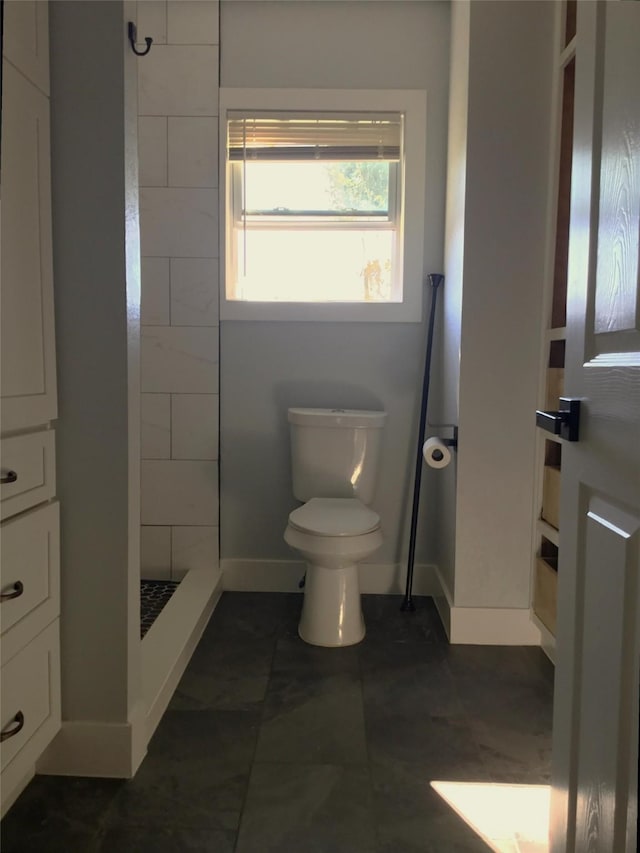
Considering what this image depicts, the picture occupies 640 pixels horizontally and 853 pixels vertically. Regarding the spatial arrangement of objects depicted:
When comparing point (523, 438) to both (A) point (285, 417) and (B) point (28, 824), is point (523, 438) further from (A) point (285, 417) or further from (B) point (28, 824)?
(B) point (28, 824)

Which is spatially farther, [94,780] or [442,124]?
[442,124]

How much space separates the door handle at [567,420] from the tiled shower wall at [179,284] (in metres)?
1.95

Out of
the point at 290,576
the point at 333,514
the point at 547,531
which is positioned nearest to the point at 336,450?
the point at 333,514

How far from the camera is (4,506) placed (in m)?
1.28

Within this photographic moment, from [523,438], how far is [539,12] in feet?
4.82

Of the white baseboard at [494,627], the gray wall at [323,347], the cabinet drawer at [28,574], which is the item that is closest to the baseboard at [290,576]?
the gray wall at [323,347]

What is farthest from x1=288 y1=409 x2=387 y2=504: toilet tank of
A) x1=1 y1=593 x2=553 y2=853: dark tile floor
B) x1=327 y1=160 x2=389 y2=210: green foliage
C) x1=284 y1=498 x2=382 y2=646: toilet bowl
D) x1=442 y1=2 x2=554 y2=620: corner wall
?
x1=327 y1=160 x2=389 y2=210: green foliage

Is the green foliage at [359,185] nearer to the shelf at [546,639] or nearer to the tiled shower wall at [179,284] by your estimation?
the tiled shower wall at [179,284]

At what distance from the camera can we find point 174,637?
2.22m

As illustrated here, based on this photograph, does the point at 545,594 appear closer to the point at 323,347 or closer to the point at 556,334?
the point at 556,334

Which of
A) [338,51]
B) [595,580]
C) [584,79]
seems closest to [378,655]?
[595,580]

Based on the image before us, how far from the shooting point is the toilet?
2.32 m

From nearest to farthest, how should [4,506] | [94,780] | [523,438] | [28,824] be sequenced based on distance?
[4,506], [28,824], [94,780], [523,438]

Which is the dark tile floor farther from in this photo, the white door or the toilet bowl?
the white door
